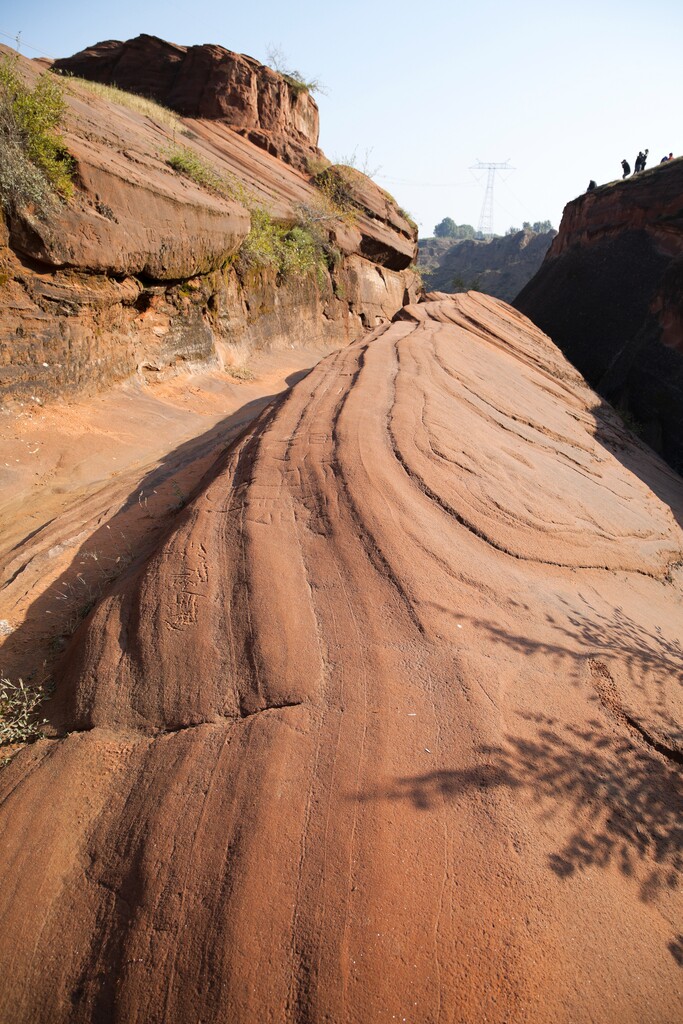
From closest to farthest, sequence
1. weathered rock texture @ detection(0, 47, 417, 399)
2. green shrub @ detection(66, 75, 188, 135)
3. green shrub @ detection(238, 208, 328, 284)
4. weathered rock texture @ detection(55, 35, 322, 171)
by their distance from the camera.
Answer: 1. weathered rock texture @ detection(0, 47, 417, 399)
2. green shrub @ detection(238, 208, 328, 284)
3. green shrub @ detection(66, 75, 188, 135)
4. weathered rock texture @ detection(55, 35, 322, 171)

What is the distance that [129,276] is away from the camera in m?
6.65

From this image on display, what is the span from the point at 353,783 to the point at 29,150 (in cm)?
674

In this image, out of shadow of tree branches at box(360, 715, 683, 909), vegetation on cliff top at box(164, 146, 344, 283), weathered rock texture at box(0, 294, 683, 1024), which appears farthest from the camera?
Answer: vegetation on cliff top at box(164, 146, 344, 283)

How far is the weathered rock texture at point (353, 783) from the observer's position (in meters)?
1.38

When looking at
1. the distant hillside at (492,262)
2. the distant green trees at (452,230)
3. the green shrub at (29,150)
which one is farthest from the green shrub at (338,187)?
the distant green trees at (452,230)

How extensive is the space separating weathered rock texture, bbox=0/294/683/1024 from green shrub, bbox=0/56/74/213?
433 centimetres

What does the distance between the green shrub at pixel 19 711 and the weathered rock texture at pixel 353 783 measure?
4.7 inches

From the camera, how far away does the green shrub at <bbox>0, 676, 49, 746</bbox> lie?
209 cm

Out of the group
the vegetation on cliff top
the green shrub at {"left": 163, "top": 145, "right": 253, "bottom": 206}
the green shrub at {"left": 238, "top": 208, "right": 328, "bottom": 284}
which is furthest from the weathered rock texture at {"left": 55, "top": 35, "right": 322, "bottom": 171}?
the green shrub at {"left": 163, "top": 145, "right": 253, "bottom": 206}

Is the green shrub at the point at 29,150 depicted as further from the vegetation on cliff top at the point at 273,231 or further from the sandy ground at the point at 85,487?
the vegetation on cliff top at the point at 273,231

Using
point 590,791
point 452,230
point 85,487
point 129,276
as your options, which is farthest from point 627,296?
point 452,230

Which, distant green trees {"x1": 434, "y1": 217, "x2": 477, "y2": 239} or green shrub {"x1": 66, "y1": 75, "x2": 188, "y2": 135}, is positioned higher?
distant green trees {"x1": 434, "y1": 217, "x2": 477, "y2": 239}

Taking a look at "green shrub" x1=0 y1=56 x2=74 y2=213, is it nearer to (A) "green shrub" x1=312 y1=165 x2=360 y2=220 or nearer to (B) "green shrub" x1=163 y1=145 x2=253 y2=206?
(B) "green shrub" x1=163 y1=145 x2=253 y2=206

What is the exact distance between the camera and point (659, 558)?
373cm
